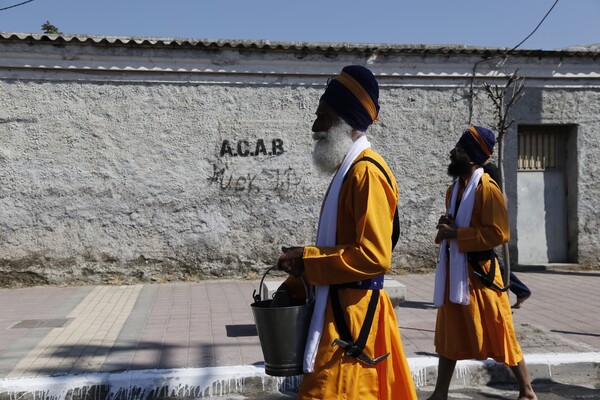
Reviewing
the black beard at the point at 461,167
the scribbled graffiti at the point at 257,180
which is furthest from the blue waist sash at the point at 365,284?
the scribbled graffiti at the point at 257,180

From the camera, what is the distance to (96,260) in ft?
36.9

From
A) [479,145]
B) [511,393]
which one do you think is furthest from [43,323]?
[479,145]

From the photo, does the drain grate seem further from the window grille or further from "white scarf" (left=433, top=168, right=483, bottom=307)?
the window grille

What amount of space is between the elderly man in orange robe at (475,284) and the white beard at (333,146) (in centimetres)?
218

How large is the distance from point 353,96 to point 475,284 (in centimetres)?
236

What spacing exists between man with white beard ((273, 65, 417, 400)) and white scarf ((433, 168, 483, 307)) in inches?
77.8

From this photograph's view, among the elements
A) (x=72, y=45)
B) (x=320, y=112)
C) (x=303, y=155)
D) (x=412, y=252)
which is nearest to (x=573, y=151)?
(x=412, y=252)

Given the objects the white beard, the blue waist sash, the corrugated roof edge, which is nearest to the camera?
the blue waist sash

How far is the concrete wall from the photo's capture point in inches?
434

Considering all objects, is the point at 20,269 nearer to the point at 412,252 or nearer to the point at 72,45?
the point at 72,45

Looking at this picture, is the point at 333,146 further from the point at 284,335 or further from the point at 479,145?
the point at 479,145

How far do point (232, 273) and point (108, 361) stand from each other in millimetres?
→ 5339

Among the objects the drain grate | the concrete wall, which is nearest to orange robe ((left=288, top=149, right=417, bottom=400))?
the drain grate

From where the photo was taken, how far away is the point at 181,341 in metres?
7.13
